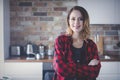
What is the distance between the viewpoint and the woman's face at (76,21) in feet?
5.84

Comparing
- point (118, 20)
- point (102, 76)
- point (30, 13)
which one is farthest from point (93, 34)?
point (30, 13)

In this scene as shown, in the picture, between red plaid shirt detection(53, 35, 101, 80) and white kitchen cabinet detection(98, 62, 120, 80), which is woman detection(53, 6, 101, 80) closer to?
red plaid shirt detection(53, 35, 101, 80)

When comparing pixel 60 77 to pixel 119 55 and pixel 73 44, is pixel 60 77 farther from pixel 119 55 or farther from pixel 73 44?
pixel 119 55

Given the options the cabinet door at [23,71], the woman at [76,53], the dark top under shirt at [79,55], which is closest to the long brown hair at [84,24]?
the woman at [76,53]

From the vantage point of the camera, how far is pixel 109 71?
3.31m

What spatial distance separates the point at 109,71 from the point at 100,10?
962 millimetres

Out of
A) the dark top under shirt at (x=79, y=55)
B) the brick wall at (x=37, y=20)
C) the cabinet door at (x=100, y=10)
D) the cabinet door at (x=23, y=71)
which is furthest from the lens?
the brick wall at (x=37, y=20)

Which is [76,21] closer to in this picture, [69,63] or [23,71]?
[69,63]

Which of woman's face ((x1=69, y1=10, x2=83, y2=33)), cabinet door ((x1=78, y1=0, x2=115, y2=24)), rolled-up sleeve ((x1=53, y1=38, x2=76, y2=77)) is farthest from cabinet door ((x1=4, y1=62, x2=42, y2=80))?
woman's face ((x1=69, y1=10, x2=83, y2=33))

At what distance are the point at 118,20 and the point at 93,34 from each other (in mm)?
510

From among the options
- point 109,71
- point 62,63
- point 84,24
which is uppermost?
point 84,24

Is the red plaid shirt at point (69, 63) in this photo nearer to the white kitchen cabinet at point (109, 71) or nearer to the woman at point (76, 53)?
the woman at point (76, 53)

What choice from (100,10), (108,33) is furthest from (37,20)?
(108,33)

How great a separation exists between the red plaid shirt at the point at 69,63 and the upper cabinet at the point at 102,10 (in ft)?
5.35
